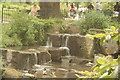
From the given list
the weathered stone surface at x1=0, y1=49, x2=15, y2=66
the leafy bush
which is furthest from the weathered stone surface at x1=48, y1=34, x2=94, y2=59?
the weathered stone surface at x1=0, y1=49, x2=15, y2=66

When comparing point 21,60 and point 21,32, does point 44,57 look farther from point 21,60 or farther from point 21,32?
point 21,32

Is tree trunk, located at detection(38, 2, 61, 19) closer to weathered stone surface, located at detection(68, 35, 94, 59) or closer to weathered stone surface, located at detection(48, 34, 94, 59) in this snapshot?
weathered stone surface, located at detection(48, 34, 94, 59)

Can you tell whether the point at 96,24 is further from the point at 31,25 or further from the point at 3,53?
the point at 3,53

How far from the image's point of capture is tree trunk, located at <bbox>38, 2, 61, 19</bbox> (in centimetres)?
1335

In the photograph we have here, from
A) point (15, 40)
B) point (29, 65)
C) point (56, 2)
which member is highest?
point (56, 2)

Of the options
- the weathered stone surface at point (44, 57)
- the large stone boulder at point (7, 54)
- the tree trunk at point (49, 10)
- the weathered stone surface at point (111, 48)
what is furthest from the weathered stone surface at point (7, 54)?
the tree trunk at point (49, 10)

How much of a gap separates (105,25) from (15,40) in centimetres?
354

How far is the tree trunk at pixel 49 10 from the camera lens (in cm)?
1335

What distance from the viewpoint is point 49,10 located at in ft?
44.3

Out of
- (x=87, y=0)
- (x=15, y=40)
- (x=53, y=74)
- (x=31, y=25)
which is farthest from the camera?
(x=87, y=0)

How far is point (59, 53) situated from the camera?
31.0 ft

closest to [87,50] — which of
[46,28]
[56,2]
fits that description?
[46,28]

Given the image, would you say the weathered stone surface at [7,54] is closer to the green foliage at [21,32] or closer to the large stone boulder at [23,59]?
the large stone boulder at [23,59]

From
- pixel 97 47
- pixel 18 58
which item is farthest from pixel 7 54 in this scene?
pixel 97 47
